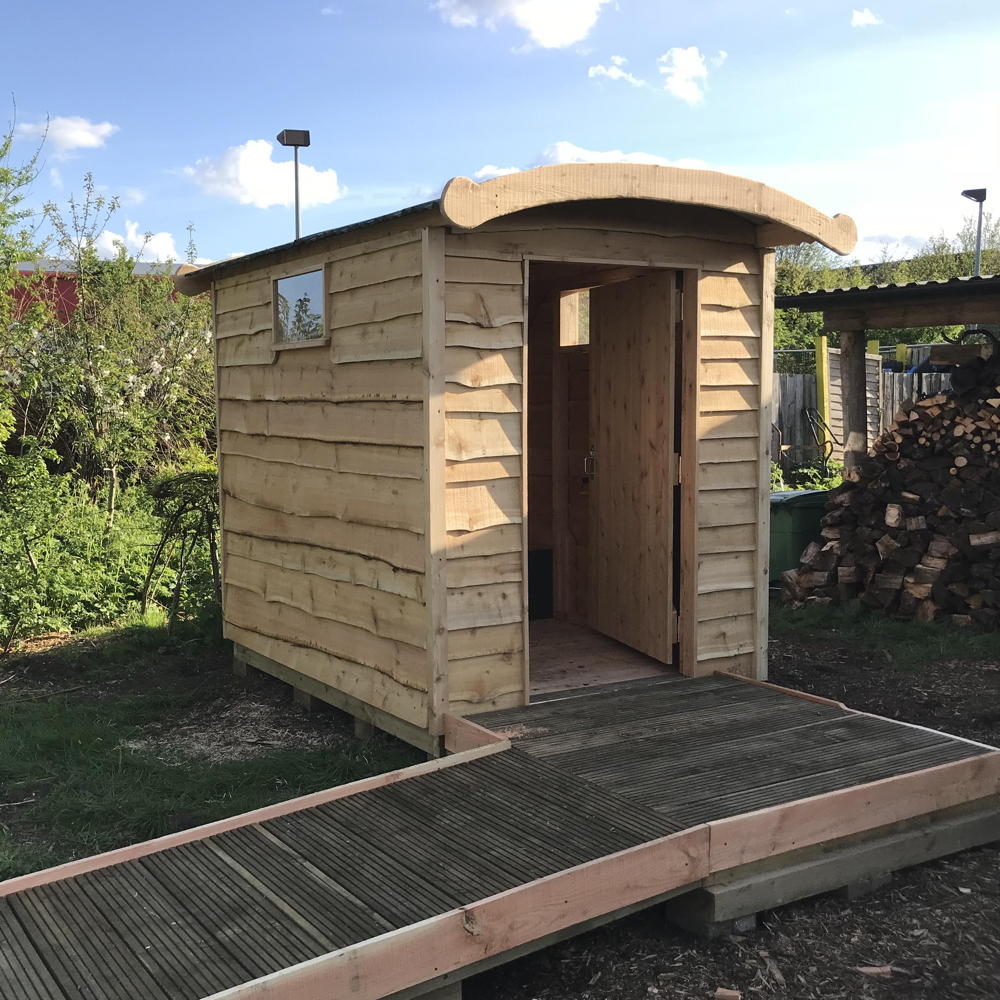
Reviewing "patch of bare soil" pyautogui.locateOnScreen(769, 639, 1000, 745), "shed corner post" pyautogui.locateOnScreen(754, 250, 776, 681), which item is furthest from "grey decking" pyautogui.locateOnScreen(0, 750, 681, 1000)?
"patch of bare soil" pyautogui.locateOnScreen(769, 639, 1000, 745)

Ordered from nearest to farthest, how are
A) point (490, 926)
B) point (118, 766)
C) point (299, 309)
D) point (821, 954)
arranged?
point (490, 926) < point (821, 954) < point (118, 766) < point (299, 309)

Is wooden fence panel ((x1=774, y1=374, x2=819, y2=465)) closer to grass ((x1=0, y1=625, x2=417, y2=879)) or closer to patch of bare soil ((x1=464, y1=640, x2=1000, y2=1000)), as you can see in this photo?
grass ((x1=0, y1=625, x2=417, y2=879))

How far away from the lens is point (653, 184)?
488 cm

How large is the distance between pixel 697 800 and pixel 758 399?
2.54 meters

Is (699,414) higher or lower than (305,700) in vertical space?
higher

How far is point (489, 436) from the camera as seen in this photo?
16.4 ft

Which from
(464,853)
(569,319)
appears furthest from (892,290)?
(464,853)

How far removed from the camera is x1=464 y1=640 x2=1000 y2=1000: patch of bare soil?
341 centimetres

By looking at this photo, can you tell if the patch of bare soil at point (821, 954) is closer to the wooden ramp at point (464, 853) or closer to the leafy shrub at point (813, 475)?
the wooden ramp at point (464, 853)

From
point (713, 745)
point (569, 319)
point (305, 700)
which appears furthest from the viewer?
point (569, 319)

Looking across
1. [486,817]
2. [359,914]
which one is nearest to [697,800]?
[486,817]

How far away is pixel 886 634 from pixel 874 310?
2785 millimetres

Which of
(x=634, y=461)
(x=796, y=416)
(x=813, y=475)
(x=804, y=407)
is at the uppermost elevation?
(x=804, y=407)

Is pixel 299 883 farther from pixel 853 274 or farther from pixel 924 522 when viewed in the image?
pixel 853 274
